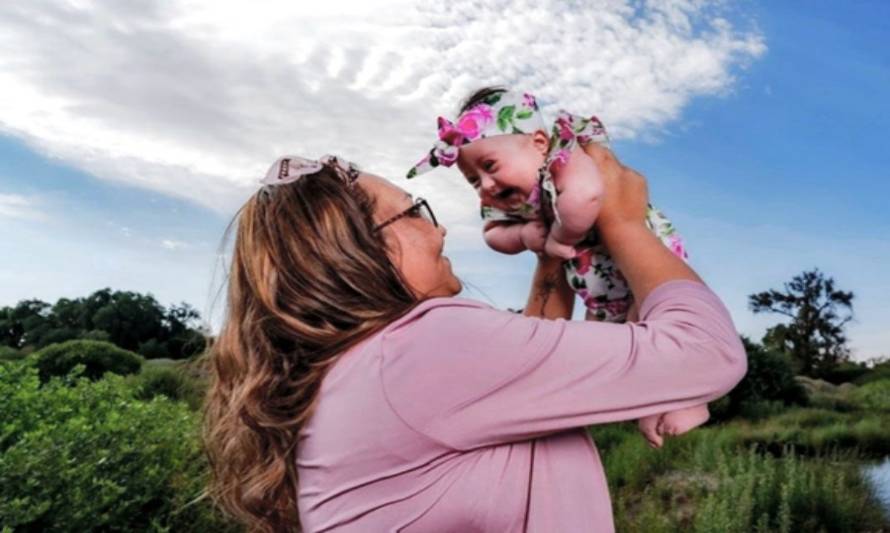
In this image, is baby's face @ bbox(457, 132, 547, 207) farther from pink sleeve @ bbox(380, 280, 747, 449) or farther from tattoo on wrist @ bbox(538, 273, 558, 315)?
pink sleeve @ bbox(380, 280, 747, 449)

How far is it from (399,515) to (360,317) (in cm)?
33

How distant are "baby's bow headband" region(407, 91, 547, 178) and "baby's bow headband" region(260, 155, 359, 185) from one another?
385 mm

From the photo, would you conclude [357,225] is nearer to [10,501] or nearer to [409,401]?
[409,401]

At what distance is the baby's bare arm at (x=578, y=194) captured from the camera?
181cm

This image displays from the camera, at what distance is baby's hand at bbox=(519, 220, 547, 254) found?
2.12m

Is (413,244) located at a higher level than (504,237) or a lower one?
lower

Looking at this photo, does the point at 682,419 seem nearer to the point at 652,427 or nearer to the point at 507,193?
the point at 652,427

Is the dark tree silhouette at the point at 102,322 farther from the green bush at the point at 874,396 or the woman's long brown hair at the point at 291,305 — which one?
the woman's long brown hair at the point at 291,305

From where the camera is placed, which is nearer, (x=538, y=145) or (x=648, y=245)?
(x=648, y=245)

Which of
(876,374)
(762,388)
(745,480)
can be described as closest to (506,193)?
(745,480)

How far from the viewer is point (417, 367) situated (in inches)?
57.6

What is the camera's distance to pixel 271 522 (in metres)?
1.88

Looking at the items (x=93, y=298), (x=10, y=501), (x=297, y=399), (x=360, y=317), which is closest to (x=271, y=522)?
(x=297, y=399)

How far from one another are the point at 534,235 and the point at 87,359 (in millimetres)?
10760
